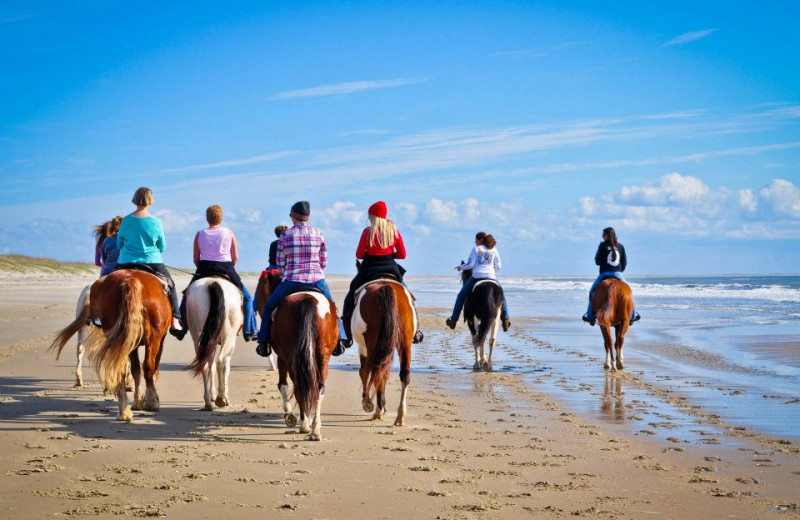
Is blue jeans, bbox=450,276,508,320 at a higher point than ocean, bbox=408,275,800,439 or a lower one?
higher

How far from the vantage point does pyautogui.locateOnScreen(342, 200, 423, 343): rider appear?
8.44 metres

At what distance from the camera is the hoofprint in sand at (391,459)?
4.93m

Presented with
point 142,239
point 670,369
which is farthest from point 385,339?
point 670,369

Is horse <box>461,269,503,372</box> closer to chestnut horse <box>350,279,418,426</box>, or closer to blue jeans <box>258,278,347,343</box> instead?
chestnut horse <box>350,279,418,426</box>

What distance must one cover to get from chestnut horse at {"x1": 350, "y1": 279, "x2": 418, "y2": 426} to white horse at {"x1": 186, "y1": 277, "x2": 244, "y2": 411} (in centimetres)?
141

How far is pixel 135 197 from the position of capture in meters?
8.50

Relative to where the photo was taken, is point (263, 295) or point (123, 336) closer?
point (123, 336)

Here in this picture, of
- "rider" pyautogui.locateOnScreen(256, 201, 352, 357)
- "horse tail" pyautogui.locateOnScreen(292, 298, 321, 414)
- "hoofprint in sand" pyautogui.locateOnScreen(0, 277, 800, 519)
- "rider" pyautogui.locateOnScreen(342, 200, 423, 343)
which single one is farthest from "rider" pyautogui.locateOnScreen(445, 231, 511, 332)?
"horse tail" pyautogui.locateOnScreen(292, 298, 321, 414)

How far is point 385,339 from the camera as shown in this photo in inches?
303

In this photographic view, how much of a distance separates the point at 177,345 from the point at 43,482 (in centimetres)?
Result: 1063

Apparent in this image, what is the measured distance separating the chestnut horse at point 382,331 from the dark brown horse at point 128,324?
6.61 feet

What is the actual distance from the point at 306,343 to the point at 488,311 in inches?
246

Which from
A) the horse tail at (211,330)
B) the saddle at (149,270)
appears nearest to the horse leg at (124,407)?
the horse tail at (211,330)

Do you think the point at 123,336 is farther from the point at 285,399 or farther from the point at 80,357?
the point at 80,357
